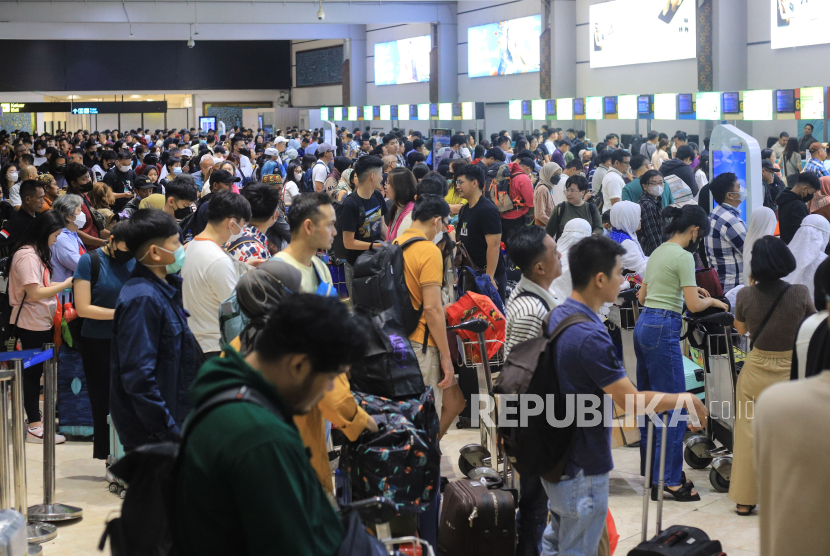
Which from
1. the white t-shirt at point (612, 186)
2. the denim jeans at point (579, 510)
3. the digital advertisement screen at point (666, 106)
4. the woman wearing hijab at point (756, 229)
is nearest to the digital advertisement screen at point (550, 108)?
the digital advertisement screen at point (666, 106)

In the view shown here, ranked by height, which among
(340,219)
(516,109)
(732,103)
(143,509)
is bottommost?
(143,509)

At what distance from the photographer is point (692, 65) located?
15.1 m

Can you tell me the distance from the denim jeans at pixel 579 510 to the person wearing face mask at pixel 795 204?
15.3ft

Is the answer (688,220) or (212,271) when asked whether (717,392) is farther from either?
(212,271)

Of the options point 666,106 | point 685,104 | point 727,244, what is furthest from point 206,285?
point 666,106

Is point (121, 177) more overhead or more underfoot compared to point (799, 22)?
more underfoot

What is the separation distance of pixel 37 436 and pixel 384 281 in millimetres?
2959

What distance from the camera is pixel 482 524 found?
321 cm

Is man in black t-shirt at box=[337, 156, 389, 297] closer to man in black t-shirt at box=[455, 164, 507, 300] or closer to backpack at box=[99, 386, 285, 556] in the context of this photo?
man in black t-shirt at box=[455, 164, 507, 300]

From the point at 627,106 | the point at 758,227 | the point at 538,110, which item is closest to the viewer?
the point at 758,227

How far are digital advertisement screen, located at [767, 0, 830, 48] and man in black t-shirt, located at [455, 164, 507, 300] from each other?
29.7ft

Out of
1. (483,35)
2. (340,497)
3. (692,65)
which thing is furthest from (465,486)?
(483,35)

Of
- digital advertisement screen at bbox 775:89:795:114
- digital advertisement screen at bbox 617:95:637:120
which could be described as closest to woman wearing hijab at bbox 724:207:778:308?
digital advertisement screen at bbox 775:89:795:114

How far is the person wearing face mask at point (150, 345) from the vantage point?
9.66 ft
